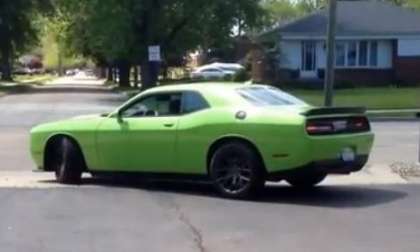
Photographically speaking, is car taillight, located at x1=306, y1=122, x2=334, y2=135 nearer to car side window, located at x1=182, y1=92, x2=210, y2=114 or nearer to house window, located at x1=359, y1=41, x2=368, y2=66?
car side window, located at x1=182, y1=92, x2=210, y2=114

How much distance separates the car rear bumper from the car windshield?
98cm

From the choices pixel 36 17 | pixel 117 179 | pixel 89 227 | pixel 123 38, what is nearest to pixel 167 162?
pixel 117 179

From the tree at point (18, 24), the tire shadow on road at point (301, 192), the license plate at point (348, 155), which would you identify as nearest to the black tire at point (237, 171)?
the tire shadow on road at point (301, 192)

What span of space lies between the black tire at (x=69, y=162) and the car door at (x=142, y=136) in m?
0.46

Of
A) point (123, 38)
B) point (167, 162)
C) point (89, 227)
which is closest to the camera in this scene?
point (89, 227)

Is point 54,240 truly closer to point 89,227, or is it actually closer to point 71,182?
point 89,227

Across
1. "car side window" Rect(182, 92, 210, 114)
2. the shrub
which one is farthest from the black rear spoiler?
the shrub

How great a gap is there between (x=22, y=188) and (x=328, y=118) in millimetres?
4233

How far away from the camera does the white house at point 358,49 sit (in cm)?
5556

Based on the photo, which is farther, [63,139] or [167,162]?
[63,139]

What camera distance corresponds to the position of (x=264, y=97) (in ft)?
41.6

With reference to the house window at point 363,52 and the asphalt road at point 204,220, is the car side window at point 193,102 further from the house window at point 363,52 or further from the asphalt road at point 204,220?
the house window at point 363,52

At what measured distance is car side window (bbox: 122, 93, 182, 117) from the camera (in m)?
12.9

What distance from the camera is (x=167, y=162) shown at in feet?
41.8
